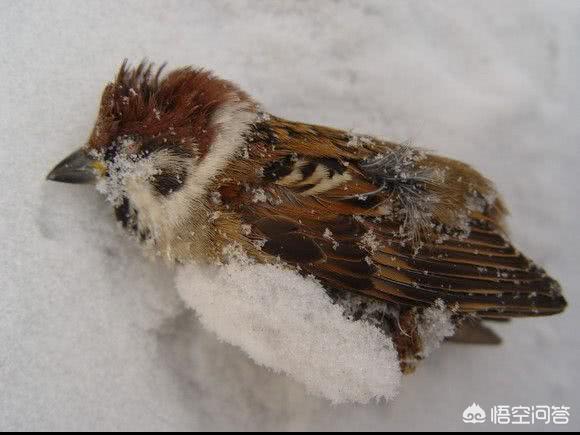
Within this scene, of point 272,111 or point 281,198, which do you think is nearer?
point 281,198

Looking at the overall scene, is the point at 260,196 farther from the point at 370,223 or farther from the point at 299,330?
the point at 299,330

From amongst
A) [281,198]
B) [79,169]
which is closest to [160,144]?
[79,169]

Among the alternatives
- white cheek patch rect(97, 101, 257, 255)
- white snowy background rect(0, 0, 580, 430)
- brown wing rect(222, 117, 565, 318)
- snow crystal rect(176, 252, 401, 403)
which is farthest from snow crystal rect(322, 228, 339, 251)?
white snowy background rect(0, 0, 580, 430)

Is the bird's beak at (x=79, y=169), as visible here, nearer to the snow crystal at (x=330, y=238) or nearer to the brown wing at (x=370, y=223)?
the brown wing at (x=370, y=223)

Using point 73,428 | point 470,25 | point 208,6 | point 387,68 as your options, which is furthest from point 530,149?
point 73,428

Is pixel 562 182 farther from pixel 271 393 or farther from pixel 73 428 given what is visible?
pixel 73 428
